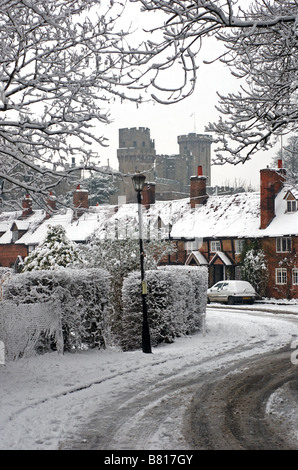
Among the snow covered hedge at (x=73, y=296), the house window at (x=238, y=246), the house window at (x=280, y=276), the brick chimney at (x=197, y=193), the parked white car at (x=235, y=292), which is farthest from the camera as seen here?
the brick chimney at (x=197, y=193)

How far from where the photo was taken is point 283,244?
38.6 metres

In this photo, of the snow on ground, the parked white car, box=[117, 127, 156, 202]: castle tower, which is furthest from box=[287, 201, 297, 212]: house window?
box=[117, 127, 156, 202]: castle tower

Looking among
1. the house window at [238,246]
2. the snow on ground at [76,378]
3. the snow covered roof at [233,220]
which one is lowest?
the snow on ground at [76,378]

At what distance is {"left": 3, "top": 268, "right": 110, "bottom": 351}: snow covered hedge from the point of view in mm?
14312

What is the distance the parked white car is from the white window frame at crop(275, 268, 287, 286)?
8.11ft

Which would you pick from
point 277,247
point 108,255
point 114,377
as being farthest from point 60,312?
point 277,247

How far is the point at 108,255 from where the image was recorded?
23.8m

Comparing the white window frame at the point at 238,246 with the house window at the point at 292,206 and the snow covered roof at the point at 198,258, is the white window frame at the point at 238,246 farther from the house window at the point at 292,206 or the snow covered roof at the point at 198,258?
the house window at the point at 292,206

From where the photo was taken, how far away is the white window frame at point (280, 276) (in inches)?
1508

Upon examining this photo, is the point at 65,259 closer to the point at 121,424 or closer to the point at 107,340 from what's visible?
the point at 107,340

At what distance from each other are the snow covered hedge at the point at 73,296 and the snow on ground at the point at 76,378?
1.80ft

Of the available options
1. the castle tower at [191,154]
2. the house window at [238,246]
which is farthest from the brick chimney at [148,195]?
the castle tower at [191,154]

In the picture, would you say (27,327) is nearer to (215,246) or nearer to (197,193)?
(215,246)

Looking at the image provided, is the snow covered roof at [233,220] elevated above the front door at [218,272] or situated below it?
above
